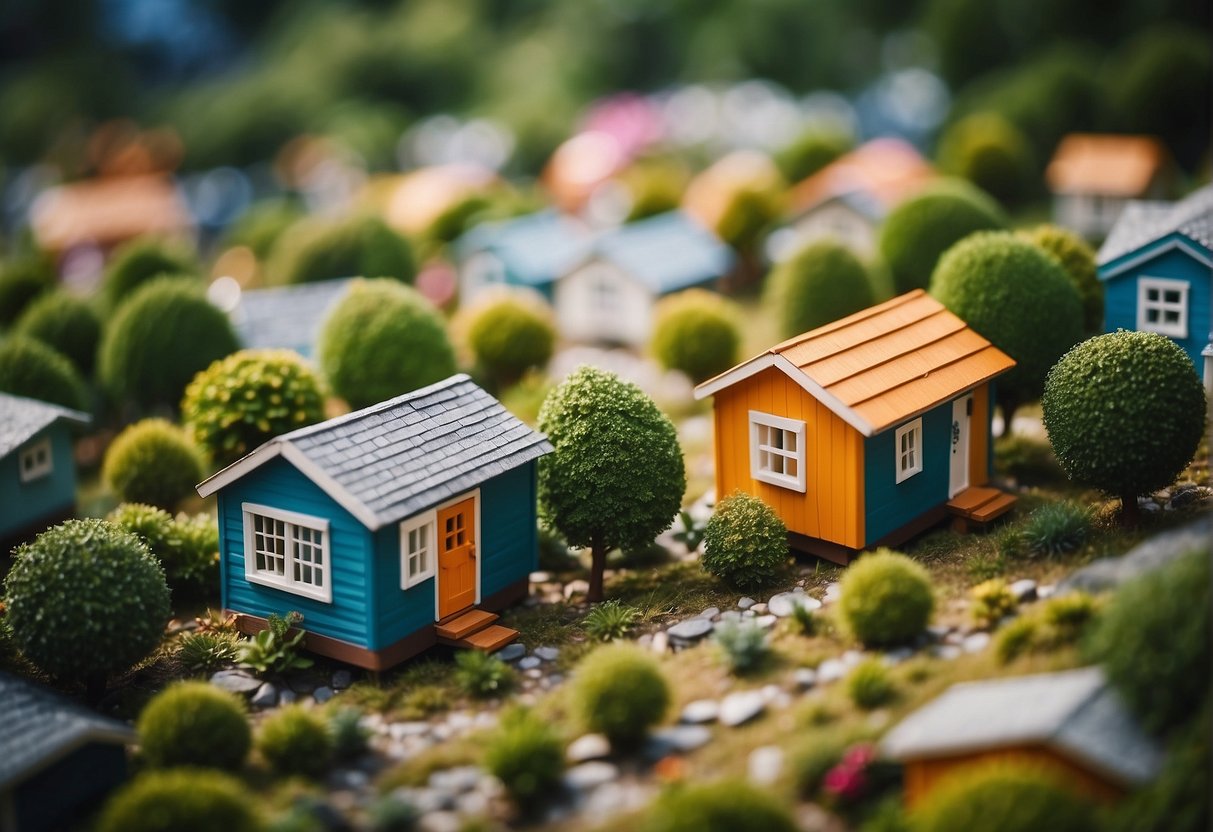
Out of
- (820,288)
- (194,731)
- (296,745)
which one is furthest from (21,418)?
(820,288)

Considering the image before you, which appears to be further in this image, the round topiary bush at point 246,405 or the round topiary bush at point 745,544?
Answer: the round topiary bush at point 246,405

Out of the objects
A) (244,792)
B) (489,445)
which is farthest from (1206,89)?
(244,792)

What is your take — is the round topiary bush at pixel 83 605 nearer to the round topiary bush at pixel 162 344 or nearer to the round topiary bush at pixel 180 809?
the round topiary bush at pixel 180 809

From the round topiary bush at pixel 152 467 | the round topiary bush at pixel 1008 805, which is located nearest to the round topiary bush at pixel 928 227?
the round topiary bush at pixel 152 467

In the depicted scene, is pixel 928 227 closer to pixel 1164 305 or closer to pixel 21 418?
pixel 1164 305

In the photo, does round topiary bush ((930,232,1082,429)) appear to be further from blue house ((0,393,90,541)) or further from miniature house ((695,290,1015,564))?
blue house ((0,393,90,541))

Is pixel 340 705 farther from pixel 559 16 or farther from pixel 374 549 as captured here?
pixel 559 16

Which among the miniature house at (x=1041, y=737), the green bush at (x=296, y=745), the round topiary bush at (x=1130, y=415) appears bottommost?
the green bush at (x=296, y=745)
